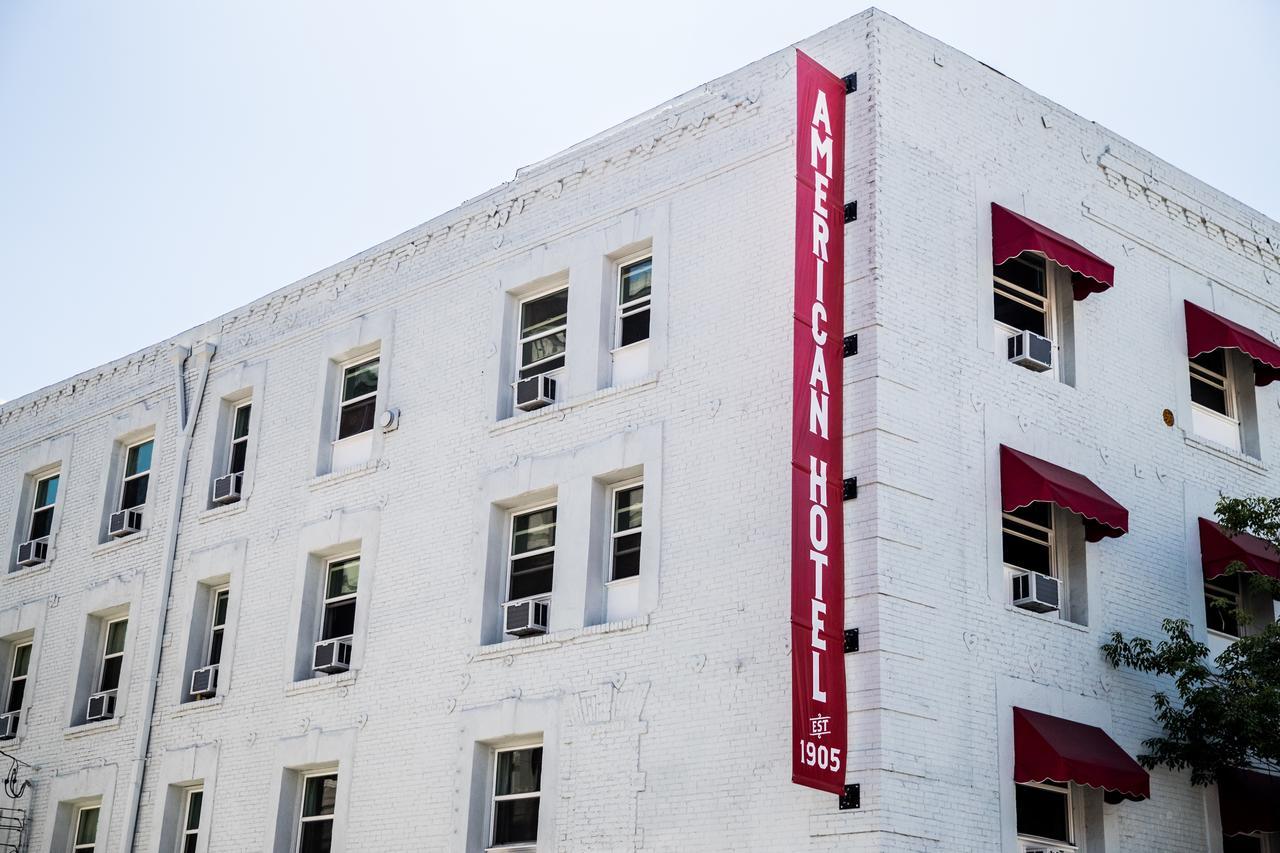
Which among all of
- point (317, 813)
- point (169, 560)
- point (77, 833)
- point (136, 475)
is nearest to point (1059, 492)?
point (317, 813)

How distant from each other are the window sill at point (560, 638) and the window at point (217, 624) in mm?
6467

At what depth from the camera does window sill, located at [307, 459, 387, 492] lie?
79.6 feet

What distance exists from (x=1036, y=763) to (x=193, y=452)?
15.4m

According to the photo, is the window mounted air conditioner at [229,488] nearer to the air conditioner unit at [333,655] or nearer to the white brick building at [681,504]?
the white brick building at [681,504]

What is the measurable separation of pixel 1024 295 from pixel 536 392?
21.0ft

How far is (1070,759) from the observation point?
18.2 metres

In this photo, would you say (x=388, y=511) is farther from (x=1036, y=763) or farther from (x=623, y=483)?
(x=1036, y=763)

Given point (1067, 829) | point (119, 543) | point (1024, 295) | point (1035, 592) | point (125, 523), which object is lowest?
point (1067, 829)

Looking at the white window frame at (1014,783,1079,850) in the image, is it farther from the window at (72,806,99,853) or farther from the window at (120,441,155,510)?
the window at (120,441,155,510)

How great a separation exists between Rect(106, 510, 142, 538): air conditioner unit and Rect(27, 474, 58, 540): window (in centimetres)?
291

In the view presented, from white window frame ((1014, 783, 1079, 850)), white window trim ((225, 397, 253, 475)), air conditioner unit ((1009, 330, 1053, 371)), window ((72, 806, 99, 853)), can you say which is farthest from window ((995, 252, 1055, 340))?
window ((72, 806, 99, 853))

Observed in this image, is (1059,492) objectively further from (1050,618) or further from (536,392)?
(536,392)

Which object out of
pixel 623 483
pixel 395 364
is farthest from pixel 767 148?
pixel 395 364

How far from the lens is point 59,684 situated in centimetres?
2844
